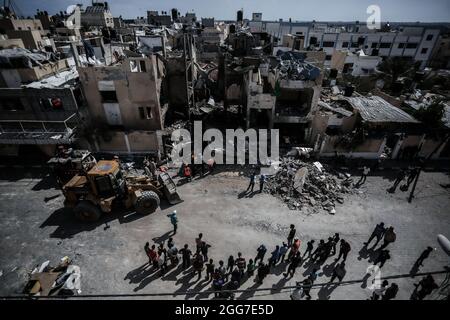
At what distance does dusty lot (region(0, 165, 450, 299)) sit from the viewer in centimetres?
1080

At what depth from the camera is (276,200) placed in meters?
15.5

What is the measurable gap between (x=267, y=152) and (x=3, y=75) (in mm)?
21878

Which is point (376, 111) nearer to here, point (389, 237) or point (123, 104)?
point (389, 237)

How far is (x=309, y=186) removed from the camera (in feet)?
53.4

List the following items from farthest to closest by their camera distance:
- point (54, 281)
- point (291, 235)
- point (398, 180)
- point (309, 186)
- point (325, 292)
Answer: point (398, 180) < point (309, 186) < point (291, 235) < point (325, 292) < point (54, 281)

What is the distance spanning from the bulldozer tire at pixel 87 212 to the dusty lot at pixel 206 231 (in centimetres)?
46

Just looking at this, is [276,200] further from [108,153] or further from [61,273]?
[108,153]

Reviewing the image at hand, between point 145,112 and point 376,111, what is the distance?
63.8 ft

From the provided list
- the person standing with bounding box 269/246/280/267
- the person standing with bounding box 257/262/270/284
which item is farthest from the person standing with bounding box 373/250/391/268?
the person standing with bounding box 257/262/270/284

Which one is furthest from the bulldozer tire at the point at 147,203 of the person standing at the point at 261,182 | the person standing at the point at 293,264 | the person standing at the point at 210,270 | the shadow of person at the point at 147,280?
the person standing at the point at 293,264

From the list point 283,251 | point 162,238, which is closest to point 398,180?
point 283,251

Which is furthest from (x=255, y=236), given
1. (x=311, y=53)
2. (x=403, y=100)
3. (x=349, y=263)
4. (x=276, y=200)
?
(x=311, y=53)
